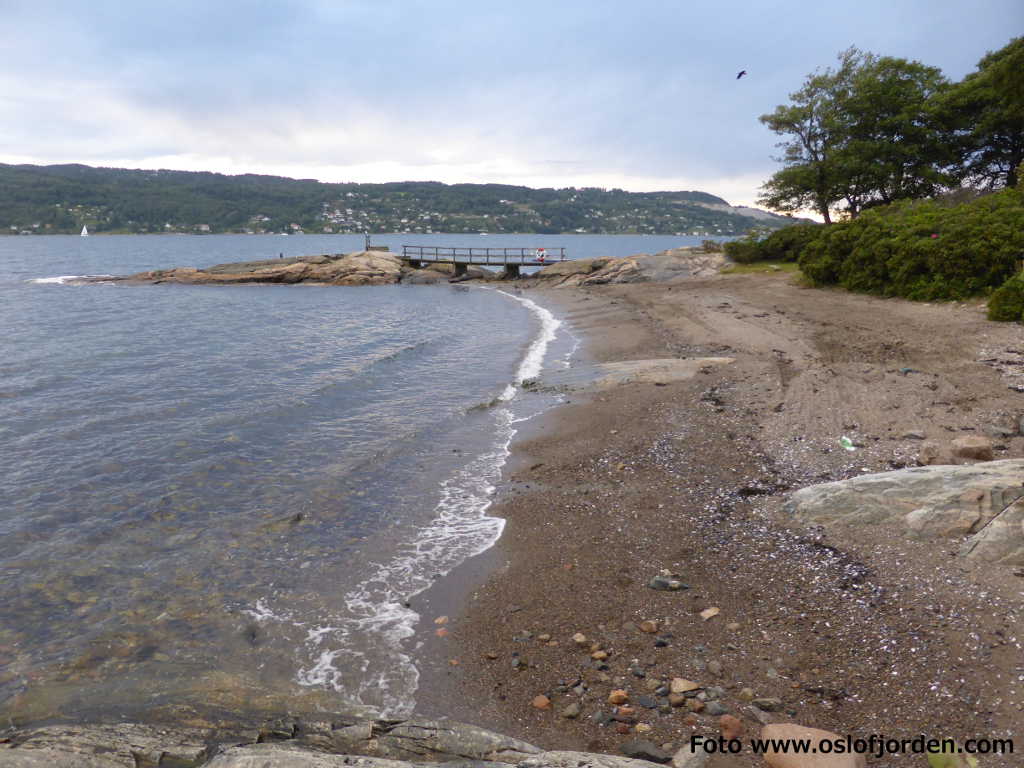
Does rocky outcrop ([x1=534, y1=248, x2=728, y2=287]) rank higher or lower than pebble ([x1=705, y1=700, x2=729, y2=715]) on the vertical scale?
higher

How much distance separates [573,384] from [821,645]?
11.5 m

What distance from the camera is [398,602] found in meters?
6.79

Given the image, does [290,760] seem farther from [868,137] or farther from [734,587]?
[868,137]

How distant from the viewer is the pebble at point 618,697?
476 cm

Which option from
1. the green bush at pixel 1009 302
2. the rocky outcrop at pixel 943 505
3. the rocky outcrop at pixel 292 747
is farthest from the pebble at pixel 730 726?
the green bush at pixel 1009 302

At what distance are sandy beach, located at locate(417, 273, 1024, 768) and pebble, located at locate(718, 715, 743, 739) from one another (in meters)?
0.06

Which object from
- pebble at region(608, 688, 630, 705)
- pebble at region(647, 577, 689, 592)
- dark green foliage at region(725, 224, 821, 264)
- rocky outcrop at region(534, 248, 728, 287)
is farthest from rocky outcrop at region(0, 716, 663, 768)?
rocky outcrop at region(534, 248, 728, 287)

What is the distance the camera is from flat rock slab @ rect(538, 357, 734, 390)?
15305 millimetres

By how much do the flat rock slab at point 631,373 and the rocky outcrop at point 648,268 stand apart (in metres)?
26.4

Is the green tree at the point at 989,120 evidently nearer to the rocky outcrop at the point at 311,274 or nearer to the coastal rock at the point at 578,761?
the rocky outcrop at the point at 311,274

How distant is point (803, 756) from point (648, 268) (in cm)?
4330

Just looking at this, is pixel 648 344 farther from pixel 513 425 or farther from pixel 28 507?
pixel 28 507

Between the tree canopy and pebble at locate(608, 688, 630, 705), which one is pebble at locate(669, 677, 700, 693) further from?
the tree canopy

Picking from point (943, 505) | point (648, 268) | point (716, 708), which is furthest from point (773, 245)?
point (716, 708)
